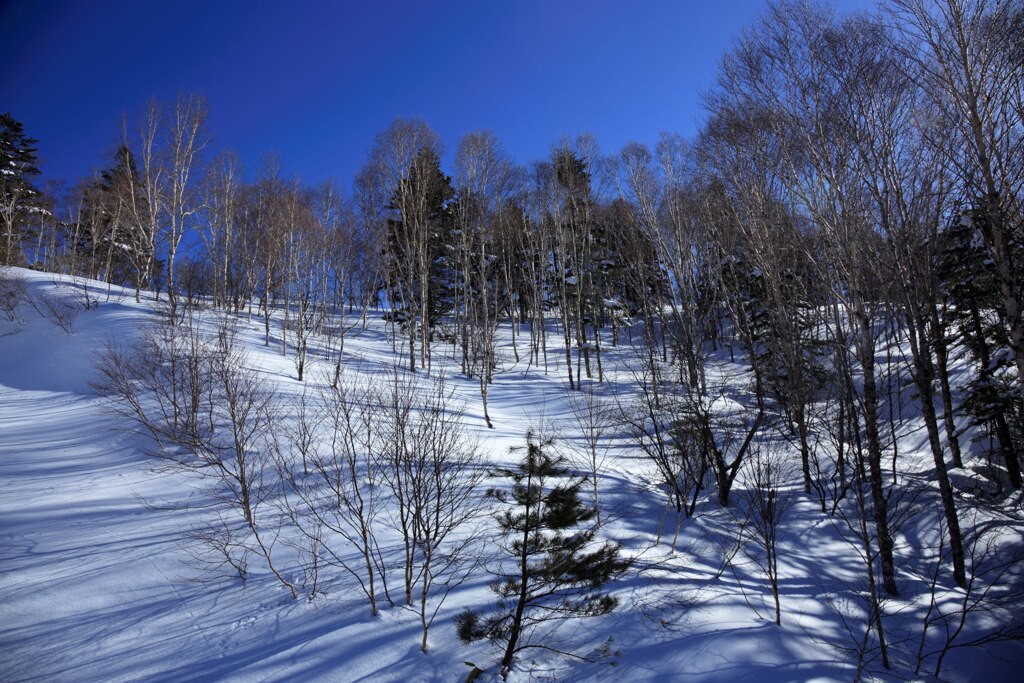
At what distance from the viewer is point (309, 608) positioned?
6988 millimetres

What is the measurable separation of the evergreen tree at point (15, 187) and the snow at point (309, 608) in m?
23.0

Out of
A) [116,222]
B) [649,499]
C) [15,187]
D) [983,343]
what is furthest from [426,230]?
[15,187]

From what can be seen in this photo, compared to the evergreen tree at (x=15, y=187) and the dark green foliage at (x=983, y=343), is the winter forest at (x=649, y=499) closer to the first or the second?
the dark green foliage at (x=983, y=343)

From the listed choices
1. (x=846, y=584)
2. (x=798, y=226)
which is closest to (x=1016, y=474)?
(x=846, y=584)

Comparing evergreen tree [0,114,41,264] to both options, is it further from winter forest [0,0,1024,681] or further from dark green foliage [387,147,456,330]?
dark green foliage [387,147,456,330]

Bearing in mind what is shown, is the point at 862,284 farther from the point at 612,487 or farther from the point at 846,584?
the point at 612,487

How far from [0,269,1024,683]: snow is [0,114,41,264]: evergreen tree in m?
23.0

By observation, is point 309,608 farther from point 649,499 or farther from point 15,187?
point 15,187

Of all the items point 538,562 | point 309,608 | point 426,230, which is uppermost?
point 426,230

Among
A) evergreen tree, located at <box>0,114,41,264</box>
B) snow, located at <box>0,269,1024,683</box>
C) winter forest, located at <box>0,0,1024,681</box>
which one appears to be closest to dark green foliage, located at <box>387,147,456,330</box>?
winter forest, located at <box>0,0,1024,681</box>

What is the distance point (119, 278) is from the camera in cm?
3803

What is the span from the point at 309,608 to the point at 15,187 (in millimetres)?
35929

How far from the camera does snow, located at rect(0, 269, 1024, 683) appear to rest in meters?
6.05

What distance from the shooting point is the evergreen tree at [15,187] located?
978 inches
